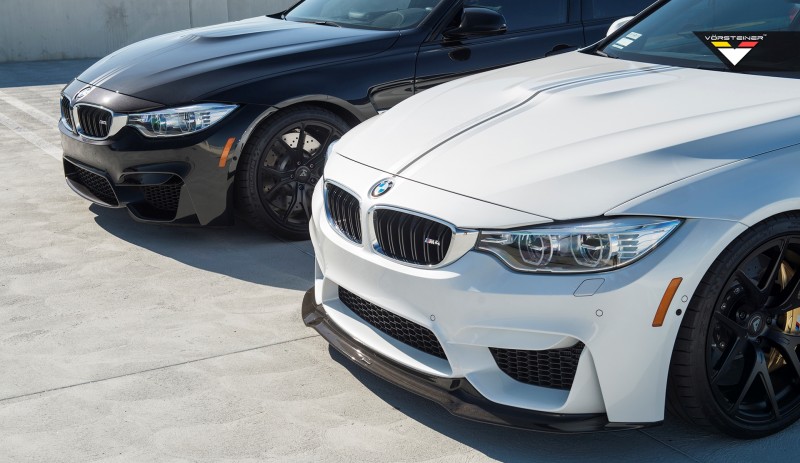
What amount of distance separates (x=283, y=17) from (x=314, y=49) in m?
1.22

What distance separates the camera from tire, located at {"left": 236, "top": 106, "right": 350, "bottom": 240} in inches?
219

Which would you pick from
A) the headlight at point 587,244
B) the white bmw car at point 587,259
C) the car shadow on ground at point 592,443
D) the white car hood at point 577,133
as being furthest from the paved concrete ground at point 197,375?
the white car hood at point 577,133

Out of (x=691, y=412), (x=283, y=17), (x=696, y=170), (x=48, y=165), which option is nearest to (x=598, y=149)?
(x=696, y=170)

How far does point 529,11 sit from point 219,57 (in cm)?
193

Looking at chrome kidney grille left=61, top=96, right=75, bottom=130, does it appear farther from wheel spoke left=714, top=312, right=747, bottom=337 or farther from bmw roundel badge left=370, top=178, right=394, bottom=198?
wheel spoke left=714, top=312, right=747, bottom=337

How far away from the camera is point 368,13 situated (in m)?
6.32

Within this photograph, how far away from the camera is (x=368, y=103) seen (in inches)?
227

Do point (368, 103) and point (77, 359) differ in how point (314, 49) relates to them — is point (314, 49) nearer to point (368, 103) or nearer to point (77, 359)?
point (368, 103)

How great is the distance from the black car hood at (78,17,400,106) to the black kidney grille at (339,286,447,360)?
203 centimetres

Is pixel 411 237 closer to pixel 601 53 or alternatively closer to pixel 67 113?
pixel 601 53

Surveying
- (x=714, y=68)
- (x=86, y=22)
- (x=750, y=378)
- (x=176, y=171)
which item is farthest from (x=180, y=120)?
(x=86, y=22)

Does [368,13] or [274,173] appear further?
[368,13]

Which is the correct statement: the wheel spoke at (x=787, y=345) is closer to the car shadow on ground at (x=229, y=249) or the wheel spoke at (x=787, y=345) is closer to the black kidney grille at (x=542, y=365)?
the black kidney grille at (x=542, y=365)

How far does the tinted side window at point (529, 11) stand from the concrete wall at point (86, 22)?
34.7ft
